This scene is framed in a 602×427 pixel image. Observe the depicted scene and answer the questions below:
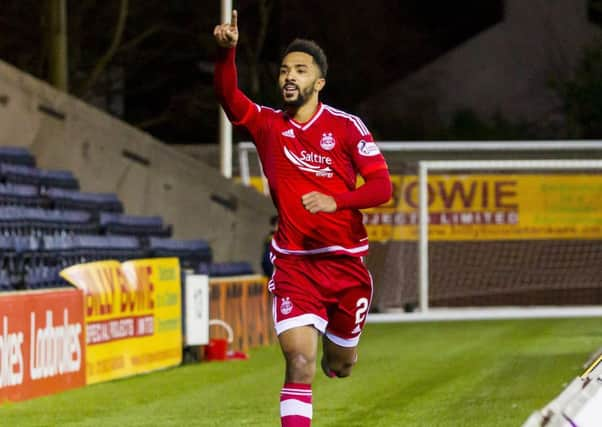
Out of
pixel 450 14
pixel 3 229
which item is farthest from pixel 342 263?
pixel 450 14

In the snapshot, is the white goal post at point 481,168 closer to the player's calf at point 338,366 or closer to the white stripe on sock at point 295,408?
the player's calf at point 338,366

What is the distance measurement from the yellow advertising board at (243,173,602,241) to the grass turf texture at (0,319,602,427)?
5554 mm

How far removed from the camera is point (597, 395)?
247 inches

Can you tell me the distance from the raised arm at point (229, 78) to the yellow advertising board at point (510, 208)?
58.0 feet

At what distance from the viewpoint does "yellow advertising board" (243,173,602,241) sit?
2645 centimetres

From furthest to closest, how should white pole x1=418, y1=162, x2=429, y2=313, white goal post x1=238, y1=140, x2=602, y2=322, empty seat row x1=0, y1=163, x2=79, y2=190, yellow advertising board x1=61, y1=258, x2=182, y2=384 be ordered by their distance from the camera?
white pole x1=418, y1=162, x2=429, y2=313, white goal post x1=238, y1=140, x2=602, y2=322, empty seat row x1=0, y1=163, x2=79, y2=190, yellow advertising board x1=61, y1=258, x2=182, y2=384

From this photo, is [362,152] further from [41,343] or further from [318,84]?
[41,343]

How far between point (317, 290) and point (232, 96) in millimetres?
1106

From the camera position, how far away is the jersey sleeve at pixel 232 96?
848cm

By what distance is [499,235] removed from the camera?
1055 inches

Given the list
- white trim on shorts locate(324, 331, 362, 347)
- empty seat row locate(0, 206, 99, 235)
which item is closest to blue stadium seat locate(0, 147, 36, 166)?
empty seat row locate(0, 206, 99, 235)

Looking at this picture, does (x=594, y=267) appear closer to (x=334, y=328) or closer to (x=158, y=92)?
(x=334, y=328)

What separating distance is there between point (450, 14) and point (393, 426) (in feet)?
131

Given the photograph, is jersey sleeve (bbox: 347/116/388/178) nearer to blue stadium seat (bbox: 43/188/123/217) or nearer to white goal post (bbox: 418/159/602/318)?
blue stadium seat (bbox: 43/188/123/217)
